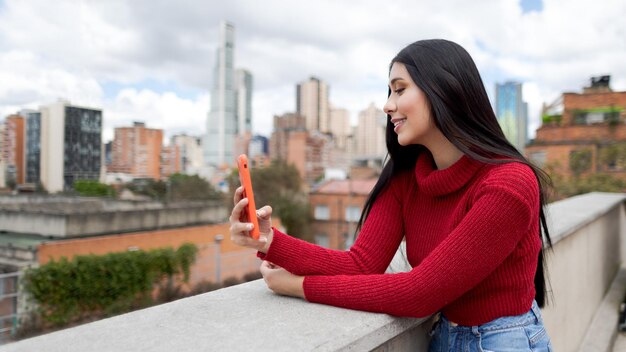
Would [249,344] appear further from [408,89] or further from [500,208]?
[408,89]

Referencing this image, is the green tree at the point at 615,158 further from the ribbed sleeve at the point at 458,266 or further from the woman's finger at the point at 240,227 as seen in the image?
the woman's finger at the point at 240,227

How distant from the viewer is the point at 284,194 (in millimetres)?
27281

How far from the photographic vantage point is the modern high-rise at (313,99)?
73625 mm

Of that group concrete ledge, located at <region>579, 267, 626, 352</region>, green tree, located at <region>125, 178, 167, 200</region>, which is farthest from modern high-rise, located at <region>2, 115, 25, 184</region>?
concrete ledge, located at <region>579, 267, 626, 352</region>

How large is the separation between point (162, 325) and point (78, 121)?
1757 cm

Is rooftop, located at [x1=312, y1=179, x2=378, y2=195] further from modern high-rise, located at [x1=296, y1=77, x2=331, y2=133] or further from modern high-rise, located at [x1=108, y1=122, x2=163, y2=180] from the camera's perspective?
modern high-rise, located at [x1=296, y1=77, x2=331, y2=133]

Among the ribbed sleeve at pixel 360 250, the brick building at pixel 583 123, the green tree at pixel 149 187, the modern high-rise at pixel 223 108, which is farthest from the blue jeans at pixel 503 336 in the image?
the modern high-rise at pixel 223 108

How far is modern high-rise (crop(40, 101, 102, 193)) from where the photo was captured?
51.3 ft

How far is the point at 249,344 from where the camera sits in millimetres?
797

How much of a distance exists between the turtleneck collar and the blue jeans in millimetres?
296

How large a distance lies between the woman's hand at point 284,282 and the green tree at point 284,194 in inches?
943

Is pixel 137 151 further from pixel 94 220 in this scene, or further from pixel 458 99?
pixel 458 99

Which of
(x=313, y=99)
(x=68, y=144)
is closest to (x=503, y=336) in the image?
(x=68, y=144)

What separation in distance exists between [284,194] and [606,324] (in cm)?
2460
